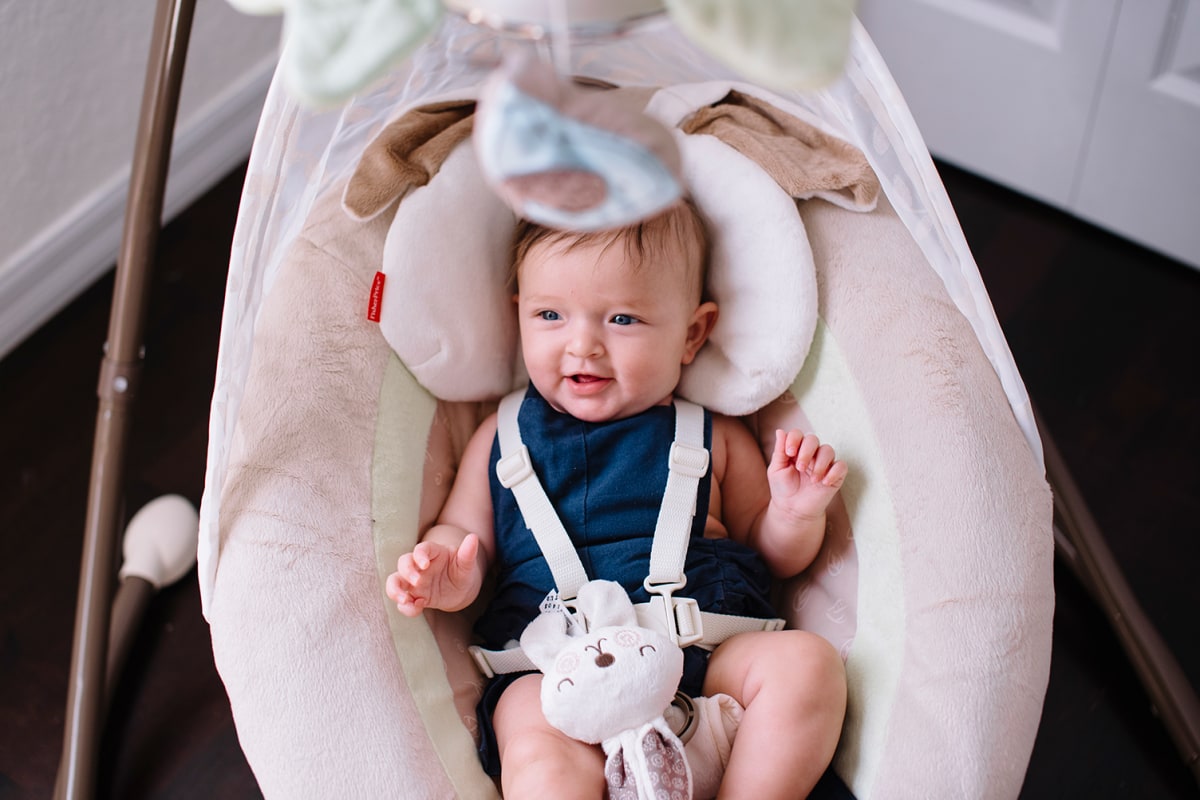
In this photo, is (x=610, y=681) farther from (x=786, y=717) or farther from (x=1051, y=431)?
Answer: (x=1051, y=431)

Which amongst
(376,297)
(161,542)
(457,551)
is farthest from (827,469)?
(161,542)

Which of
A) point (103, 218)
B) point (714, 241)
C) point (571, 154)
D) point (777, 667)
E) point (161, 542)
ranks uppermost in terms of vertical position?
point (571, 154)

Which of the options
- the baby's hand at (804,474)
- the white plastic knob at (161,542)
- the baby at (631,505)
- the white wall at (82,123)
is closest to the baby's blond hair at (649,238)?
the baby at (631,505)

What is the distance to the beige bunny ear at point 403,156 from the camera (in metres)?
1.21

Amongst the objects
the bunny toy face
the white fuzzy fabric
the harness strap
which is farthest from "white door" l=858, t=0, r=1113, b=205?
the bunny toy face

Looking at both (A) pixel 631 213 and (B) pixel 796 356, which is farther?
(B) pixel 796 356

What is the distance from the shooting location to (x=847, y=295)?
1.22 metres

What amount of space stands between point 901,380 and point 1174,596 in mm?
699

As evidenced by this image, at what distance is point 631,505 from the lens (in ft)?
4.07

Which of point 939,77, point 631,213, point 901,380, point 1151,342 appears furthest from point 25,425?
point 1151,342

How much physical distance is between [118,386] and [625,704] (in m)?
0.66

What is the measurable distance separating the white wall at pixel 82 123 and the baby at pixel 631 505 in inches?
33.9

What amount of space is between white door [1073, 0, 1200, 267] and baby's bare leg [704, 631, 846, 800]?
1.11 meters

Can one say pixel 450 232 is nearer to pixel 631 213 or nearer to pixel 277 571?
pixel 277 571
